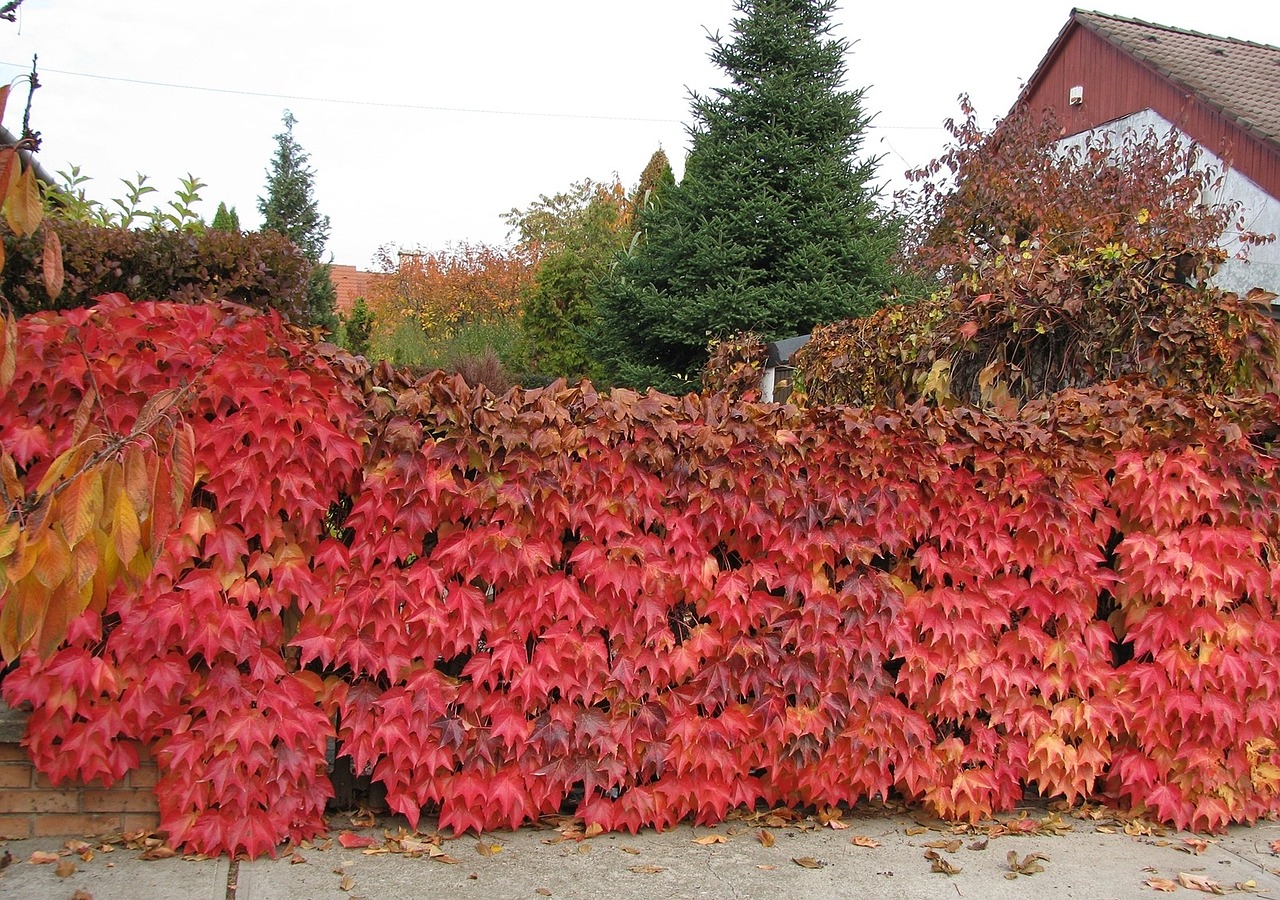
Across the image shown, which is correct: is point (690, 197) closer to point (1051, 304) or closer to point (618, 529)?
point (1051, 304)

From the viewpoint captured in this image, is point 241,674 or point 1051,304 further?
point 1051,304

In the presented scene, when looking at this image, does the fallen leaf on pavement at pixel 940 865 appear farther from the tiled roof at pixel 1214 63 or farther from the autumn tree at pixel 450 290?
the autumn tree at pixel 450 290

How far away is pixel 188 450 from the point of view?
6.40 ft

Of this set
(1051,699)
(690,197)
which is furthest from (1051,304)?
(690,197)

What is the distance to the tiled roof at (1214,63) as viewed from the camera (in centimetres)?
1516

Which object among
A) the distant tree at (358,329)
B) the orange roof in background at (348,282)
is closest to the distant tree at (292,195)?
the orange roof in background at (348,282)

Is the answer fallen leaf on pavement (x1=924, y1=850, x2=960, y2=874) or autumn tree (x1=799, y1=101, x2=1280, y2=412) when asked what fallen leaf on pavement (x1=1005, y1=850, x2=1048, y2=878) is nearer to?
fallen leaf on pavement (x1=924, y1=850, x2=960, y2=874)

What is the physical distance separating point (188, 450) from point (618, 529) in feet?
7.11

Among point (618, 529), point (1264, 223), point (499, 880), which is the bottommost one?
point (499, 880)

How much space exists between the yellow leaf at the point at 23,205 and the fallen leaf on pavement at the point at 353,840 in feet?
8.69

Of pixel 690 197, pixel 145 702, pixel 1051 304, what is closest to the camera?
pixel 145 702

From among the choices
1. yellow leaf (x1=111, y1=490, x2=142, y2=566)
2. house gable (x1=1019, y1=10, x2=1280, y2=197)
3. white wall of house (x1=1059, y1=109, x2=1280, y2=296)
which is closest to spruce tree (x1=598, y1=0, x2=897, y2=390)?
house gable (x1=1019, y1=10, x2=1280, y2=197)

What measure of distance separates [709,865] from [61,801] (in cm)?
239

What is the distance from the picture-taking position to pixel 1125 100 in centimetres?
1783
